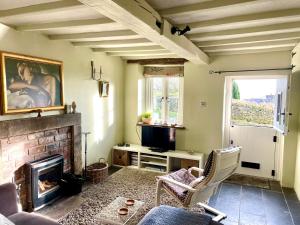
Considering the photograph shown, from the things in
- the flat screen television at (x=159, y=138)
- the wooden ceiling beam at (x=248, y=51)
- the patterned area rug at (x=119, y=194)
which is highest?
the wooden ceiling beam at (x=248, y=51)

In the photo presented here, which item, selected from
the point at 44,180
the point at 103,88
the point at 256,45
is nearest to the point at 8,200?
the point at 44,180

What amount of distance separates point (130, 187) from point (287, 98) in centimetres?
276

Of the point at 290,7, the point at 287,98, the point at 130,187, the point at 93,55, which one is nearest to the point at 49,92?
the point at 93,55

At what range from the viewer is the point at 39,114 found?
2992mm

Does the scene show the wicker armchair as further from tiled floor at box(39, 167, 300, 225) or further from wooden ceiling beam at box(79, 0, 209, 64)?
wooden ceiling beam at box(79, 0, 209, 64)

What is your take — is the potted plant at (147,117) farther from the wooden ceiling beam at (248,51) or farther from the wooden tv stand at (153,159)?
the wooden ceiling beam at (248,51)

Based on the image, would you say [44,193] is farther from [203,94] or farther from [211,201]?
[203,94]

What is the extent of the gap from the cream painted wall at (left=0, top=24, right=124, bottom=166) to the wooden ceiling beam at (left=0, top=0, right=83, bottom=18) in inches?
17.0

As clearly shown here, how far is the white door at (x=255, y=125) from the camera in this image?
165 inches

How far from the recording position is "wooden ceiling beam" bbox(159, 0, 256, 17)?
1.82 m

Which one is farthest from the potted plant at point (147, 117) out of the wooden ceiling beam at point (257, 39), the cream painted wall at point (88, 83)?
the wooden ceiling beam at point (257, 39)


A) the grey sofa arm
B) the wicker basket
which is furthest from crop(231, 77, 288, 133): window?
the grey sofa arm

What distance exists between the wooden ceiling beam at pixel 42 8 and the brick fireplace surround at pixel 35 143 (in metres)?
1.17

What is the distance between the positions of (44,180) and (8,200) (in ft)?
3.91
